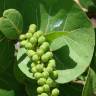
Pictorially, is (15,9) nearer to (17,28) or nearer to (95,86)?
(17,28)

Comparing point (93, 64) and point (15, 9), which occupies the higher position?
point (15, 9)

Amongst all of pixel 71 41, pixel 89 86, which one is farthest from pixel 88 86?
pixel 71 41

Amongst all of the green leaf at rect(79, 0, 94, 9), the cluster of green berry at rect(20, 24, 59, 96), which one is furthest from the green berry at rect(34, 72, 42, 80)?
the green leaf at rect(79, 0, 94, 9)

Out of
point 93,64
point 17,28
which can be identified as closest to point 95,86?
point 93,64

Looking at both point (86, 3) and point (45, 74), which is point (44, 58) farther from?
point (86, 3)

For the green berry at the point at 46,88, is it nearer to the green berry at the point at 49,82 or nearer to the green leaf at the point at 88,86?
the green berry at the point at 49,82

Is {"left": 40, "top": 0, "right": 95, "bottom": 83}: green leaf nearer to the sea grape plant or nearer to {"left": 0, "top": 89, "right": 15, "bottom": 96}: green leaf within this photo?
the sea grape plant
